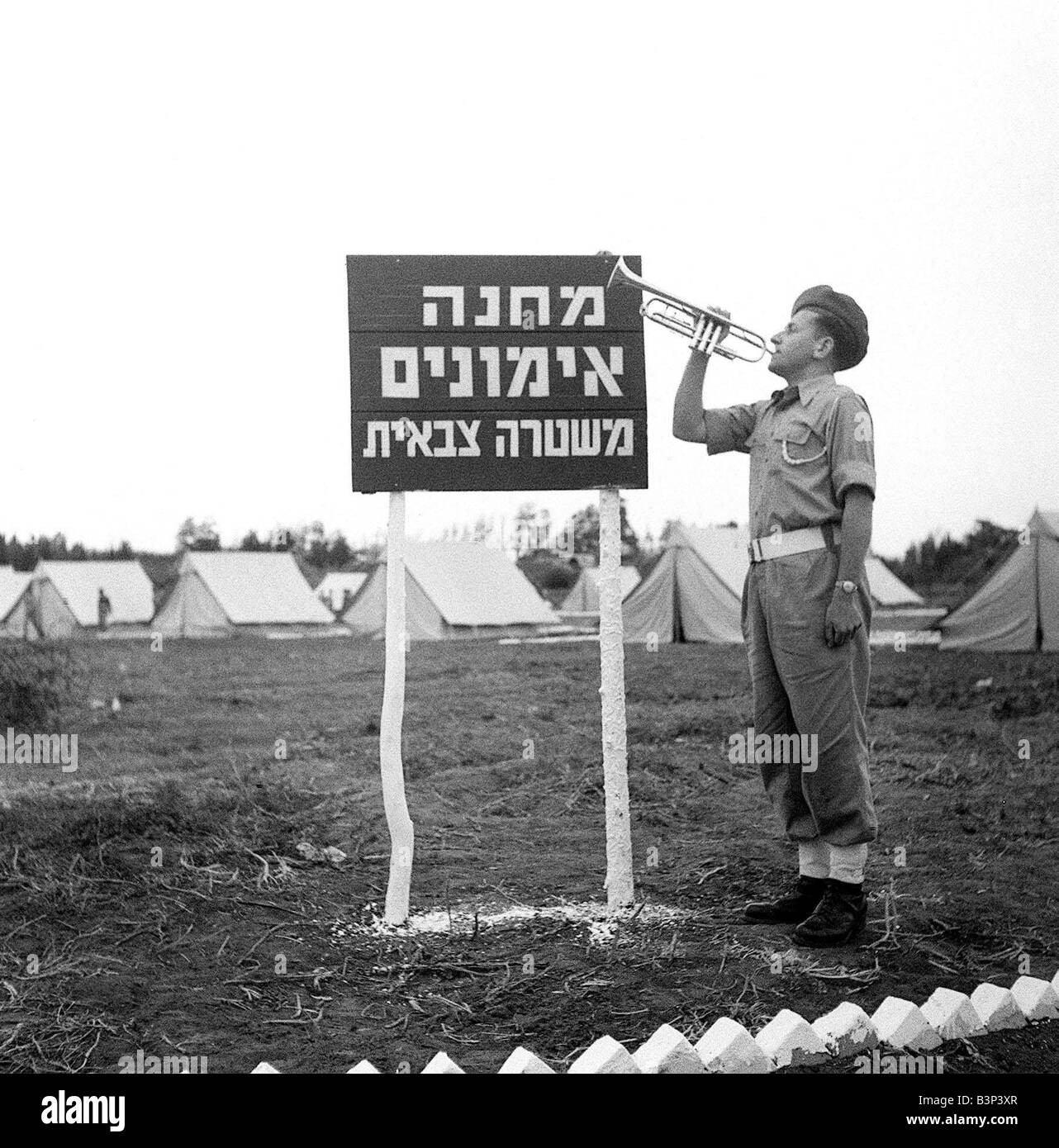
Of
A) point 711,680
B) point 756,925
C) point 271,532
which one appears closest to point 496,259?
point 756,925

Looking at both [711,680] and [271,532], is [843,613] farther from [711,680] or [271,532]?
[271,532]

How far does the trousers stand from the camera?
10.5 feet

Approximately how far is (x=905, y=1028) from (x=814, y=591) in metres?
1.20

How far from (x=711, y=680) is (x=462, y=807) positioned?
17.3ft

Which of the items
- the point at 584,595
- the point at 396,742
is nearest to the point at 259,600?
the point at 584,595

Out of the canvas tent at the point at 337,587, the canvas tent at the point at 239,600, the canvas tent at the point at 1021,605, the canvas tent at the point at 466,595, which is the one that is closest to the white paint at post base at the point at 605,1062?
the canvas tent at the point at 1021,605

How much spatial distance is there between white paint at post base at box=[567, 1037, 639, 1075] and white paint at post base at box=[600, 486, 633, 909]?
1343 millimetres

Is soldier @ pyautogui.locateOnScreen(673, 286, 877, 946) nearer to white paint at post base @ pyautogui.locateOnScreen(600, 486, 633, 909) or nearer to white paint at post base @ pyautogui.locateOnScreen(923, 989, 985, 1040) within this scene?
white paint at post base @ pyautogui.locateOnScreen(600, 486, 633, 909)

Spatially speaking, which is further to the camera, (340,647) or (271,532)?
(271,532)

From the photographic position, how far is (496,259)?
3609 millimetres

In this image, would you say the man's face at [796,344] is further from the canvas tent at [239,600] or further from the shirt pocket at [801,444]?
the canvas tent at [239,600]

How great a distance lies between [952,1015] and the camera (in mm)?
2523

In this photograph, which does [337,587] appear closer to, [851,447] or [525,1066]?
[851,447]

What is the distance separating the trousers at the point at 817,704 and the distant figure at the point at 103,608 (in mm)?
19380
